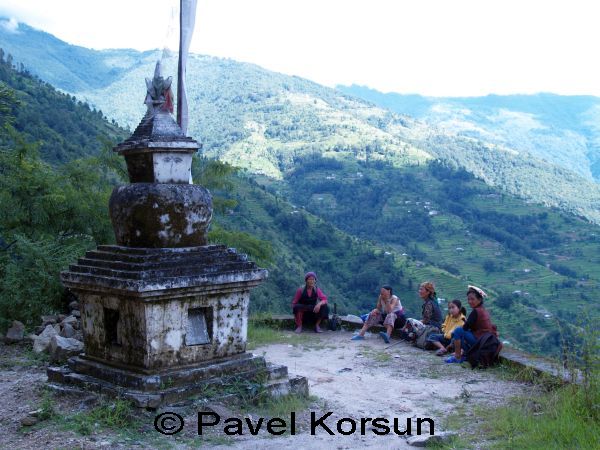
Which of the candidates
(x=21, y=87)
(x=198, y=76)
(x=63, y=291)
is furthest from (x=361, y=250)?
(x=198, y=76)

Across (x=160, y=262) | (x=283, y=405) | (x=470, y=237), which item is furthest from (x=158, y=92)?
(x=470, y=237)

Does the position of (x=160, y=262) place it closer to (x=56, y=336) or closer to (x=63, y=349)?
(x=63, y=349)

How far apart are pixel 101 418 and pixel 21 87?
53.1 metres

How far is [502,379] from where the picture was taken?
7.84m

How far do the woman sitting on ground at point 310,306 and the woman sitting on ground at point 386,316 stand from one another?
80 centimetres

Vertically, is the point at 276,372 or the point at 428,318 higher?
the point at 276,372

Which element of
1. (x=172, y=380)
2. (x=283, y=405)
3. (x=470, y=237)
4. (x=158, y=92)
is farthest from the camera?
(x=470, y=237)

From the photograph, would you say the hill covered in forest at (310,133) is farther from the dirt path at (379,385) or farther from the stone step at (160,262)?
the stone step at (160,262)

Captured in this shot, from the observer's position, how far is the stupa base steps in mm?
5859

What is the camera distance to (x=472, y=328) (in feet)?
27.9

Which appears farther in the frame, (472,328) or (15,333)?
(15,333)

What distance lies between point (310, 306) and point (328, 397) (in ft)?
12.9

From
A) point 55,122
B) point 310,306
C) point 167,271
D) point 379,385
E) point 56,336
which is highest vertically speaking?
point 55,122

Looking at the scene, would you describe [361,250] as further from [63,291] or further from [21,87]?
[63,291]
